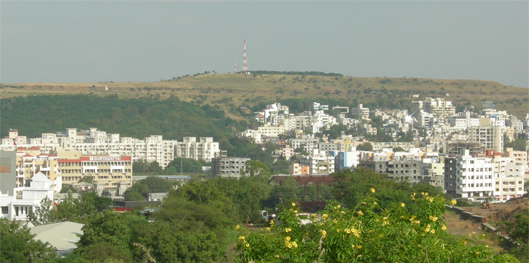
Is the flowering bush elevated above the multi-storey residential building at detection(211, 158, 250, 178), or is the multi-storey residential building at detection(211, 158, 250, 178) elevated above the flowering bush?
the flowering bush

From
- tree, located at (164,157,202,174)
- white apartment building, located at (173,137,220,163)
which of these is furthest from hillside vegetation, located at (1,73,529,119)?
tree, located at (164,157,202,174)

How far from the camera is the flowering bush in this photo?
6.05m

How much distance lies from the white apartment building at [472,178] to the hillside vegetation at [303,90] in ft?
197

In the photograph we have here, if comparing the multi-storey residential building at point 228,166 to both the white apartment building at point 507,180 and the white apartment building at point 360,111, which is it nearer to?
the white apartment building at point 507,180

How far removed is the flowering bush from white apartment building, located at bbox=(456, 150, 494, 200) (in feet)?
111

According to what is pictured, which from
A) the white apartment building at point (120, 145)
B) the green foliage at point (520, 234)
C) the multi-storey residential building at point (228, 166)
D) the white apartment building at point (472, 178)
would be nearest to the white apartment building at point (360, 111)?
the white apartment building at point (120, 145)

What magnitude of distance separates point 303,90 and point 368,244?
110 metres

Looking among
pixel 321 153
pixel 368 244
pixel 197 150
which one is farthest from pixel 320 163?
pixel 368 244

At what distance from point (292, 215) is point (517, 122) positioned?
8810cm

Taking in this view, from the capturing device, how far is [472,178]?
3975 cm

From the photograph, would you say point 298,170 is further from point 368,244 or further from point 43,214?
point 368,244

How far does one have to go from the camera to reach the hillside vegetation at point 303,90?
101438 mm

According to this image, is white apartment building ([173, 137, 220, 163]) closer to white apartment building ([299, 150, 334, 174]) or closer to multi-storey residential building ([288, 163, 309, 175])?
white apartment building ([299, 150, 334, 174])

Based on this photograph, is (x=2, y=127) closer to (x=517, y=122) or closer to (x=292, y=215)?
(x=517, y=122)
